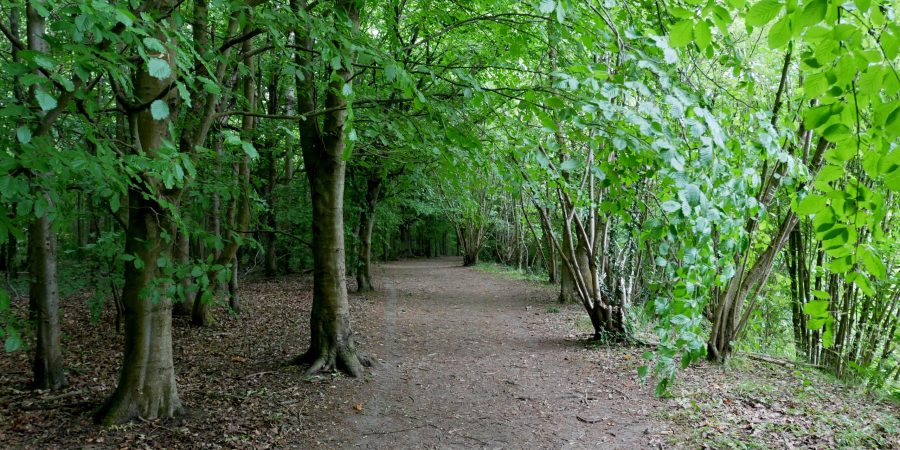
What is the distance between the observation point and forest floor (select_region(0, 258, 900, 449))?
4.27 meters

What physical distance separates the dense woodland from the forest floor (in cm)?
37

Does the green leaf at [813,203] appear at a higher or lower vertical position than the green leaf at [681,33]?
lower

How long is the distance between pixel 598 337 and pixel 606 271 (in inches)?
57.9

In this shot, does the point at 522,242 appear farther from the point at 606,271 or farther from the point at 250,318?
the point at 250,318

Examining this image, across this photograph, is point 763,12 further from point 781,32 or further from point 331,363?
point 331,363

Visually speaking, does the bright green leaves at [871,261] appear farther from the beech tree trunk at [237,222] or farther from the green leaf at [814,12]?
the beech tree trunk at [237,222]

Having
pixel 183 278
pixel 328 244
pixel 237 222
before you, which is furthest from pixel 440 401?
pixel 237 222

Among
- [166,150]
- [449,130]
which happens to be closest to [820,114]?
[449,130]

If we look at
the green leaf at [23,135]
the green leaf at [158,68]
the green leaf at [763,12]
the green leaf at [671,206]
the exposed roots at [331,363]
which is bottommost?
the exposed roots at [331,363]

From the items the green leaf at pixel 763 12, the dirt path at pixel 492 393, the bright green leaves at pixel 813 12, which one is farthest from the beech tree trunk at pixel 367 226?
the bright green leaves at pixel 813 12

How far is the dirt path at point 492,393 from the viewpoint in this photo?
4.48 m

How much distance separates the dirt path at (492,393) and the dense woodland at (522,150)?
746 millimetres

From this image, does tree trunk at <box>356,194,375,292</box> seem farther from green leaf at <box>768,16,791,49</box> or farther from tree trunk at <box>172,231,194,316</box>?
green leaf at <box>768,16,791,49</box>

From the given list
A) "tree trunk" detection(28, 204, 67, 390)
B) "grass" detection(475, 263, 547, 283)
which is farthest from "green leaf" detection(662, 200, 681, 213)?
"grass" detection(475, 263, 547, 283)
